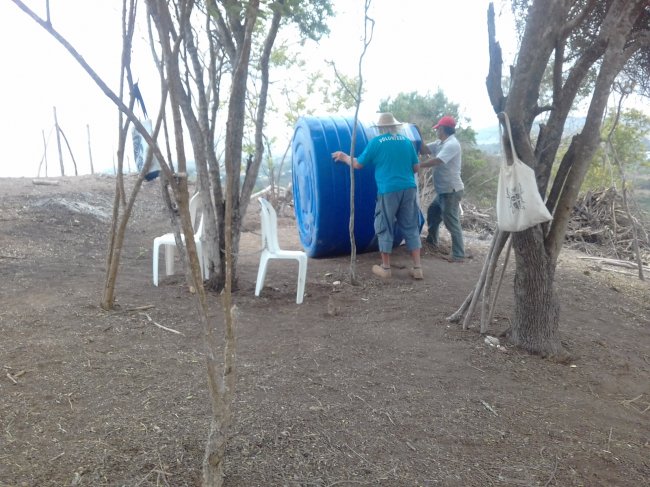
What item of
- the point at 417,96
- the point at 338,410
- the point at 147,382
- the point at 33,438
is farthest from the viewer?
the point at 417,96

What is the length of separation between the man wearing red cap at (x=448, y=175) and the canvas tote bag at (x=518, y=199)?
2.73 metres

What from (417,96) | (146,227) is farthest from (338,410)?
(417,96)

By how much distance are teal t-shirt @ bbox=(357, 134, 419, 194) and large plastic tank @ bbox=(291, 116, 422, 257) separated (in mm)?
626

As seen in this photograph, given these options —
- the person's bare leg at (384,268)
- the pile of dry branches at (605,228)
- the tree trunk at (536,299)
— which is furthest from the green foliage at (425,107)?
the tree trunk at (536,299)

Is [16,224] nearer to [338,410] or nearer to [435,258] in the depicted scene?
[435,258]

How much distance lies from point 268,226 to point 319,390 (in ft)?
7.33

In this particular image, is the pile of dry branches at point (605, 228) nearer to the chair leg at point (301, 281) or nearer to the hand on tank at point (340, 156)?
the hand on tank at point (340, 156)

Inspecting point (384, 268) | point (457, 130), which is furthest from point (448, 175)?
point (457, 130)

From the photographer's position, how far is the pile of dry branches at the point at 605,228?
9945 millimetres

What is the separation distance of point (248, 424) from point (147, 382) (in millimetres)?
740

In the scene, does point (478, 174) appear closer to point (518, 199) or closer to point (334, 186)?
point (334, 186)

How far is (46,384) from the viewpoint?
9.84 ft

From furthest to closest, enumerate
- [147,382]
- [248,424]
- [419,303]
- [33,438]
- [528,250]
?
[419,303] < [528,250] < [147,382] < [248,424] < [33,438]

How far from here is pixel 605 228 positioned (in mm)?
10406
